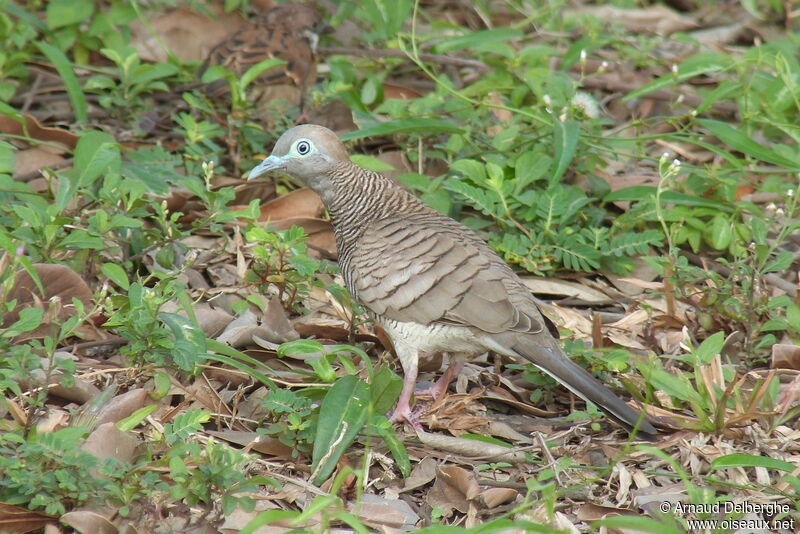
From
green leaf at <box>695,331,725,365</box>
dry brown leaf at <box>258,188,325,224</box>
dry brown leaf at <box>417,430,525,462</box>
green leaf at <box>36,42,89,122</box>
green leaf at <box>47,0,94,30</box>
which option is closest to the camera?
dry brown leaf at <box>417,430,525,462</box>

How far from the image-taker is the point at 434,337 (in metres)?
4.14

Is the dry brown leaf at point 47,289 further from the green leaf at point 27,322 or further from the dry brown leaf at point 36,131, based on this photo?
the dry brown leaf at point 36,131

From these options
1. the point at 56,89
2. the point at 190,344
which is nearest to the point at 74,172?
the point at 190,344

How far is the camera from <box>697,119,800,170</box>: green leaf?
515 cm

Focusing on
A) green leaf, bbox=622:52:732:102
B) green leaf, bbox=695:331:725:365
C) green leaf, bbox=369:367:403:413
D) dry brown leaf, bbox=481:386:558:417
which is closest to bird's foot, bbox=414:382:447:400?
dry brown leaf, bbox=481:386:558:417

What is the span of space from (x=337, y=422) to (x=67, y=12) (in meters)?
3.83

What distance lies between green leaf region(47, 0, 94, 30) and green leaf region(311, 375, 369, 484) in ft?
11.9

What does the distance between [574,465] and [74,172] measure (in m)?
2.70

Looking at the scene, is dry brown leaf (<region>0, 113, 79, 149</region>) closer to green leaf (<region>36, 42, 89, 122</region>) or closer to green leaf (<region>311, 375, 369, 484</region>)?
green leaf (<region>36, 42, 89, 122</region>)

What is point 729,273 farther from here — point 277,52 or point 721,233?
point 277,52

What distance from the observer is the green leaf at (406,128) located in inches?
208

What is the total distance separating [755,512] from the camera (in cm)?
357

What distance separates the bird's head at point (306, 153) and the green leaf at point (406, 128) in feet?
1.94

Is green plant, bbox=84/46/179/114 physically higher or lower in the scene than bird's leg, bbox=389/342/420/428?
higher
